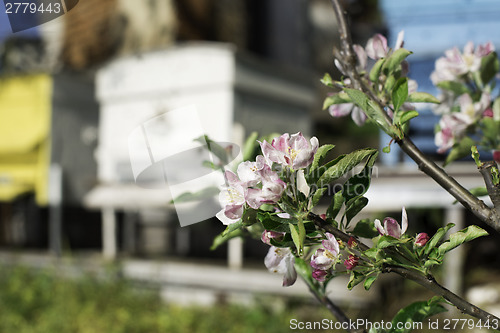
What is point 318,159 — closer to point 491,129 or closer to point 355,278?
point 355,278

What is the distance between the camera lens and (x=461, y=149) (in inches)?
33.2

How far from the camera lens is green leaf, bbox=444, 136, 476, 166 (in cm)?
84

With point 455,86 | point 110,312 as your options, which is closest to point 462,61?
point 455,86

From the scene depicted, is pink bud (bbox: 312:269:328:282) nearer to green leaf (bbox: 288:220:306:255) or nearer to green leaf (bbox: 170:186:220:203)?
green leaf (bbox: 288:220:306:255)

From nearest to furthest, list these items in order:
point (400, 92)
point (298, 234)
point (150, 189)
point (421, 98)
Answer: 1. point (298, 234)
2. point (400, 92)
3. point (421, 98)
4. point (150, 189)

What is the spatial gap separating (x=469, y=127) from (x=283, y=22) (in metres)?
6.55

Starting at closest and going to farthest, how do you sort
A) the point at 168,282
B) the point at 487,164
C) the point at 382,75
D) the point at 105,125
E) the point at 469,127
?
the point at 487,164, the point at 382,75, the point at 469,127, the point at 168,282, the point at 105,125

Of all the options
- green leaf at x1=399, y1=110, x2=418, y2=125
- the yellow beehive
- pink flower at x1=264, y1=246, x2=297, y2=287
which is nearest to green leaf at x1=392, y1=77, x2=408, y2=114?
green leaf at x1=399, y1=110, x2=418, y2=125

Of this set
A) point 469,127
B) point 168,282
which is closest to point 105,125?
point 168,282

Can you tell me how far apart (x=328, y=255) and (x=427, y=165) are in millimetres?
157

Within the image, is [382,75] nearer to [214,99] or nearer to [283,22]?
[214,99]

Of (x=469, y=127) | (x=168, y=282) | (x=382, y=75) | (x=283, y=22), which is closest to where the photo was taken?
(x=382, y=75)

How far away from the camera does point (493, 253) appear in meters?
4.76

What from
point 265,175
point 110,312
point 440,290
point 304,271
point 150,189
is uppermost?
point 265,175
